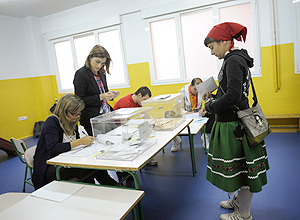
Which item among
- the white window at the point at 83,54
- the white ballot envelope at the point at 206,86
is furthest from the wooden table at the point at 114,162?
the white window at the point at 83,54

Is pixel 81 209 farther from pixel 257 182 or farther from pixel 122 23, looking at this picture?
pixel 122 23

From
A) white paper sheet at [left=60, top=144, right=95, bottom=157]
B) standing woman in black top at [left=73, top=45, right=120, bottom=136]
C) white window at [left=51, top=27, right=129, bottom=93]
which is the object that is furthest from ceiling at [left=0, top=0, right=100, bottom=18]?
white paper sheet at [left=60, top=144, right=95, bottom=157]

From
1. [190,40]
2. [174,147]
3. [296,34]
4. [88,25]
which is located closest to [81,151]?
[174,147]

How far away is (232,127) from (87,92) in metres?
1.71

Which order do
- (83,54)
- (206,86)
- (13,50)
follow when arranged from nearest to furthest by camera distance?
(206,86) → (13,50) → (83,54)

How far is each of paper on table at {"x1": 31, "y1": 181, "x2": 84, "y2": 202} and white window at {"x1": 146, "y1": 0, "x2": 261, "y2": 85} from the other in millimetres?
3875

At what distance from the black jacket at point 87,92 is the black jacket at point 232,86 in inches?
55.9

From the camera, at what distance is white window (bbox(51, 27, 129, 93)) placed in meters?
5.82

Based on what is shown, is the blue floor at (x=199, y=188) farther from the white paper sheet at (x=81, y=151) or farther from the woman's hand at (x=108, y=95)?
the woman's hand at (x=108, y=95)

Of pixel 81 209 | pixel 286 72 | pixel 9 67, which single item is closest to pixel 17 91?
pixel 9 67

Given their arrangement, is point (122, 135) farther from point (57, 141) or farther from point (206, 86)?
point (206, 86)

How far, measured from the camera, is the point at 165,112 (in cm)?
269

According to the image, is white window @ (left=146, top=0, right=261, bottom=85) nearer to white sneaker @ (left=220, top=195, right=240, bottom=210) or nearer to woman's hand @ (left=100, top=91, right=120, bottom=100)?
woman's hand @ (left=100, top=91, right=120, bottom=100)

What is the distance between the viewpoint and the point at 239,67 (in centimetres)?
156
